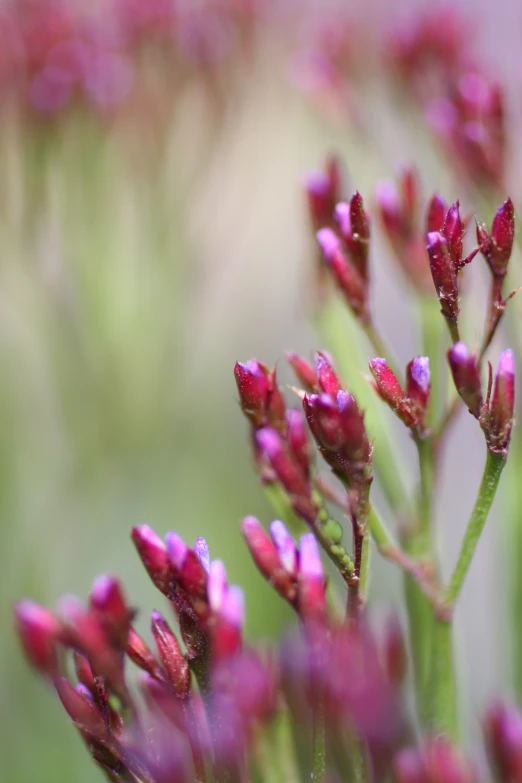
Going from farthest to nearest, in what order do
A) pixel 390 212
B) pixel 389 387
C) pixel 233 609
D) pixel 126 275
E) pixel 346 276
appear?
pixel 126 275 < pixel 390 212 < pixel 346 276 < pixel 389 387 < pixel 233 609

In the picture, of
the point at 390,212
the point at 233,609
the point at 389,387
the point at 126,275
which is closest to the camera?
the point at 233,609

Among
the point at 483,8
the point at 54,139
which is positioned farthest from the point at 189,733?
the point at 483,8

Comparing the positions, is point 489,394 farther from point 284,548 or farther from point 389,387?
point 284,548

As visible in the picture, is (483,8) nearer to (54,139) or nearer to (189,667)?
(54,139)

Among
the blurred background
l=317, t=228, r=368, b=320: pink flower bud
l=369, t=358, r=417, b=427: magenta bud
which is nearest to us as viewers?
l=369, t=358, r=417, b=427: magenta bud

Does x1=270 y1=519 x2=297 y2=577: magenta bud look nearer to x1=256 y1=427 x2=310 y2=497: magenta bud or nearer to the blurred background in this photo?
x1=256 y1=427 x2=310 y2=497: magenta bud

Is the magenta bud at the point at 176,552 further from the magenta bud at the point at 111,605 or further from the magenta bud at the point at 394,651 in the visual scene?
the magenta bud at the point at 394,651

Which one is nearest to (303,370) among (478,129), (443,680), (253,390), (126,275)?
(253,390)

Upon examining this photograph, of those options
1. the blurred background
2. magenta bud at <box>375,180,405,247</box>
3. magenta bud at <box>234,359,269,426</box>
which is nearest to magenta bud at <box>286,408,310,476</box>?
magenta bud at <box>234,359,269,426</box>

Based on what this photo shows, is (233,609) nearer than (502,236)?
Yes
